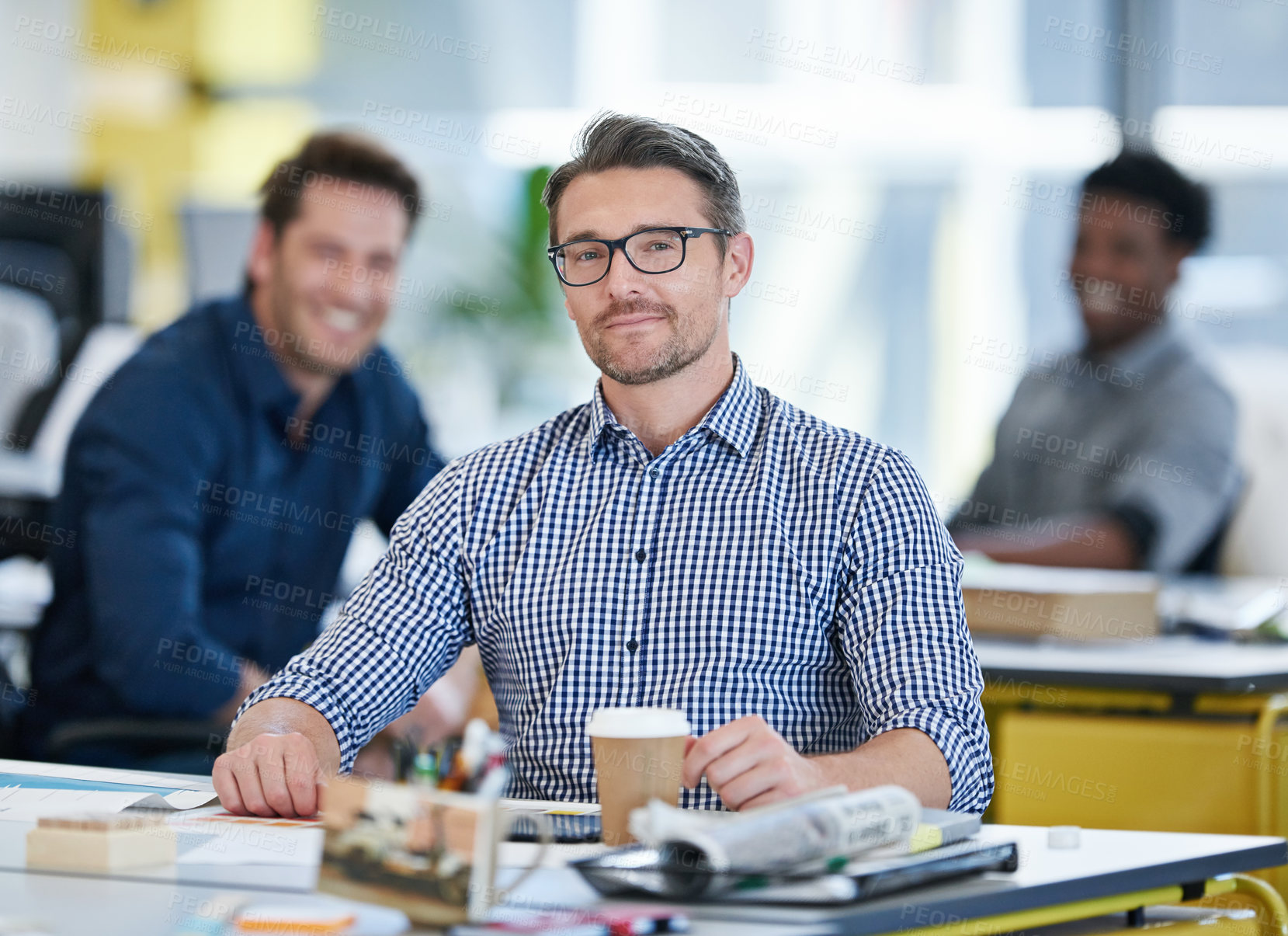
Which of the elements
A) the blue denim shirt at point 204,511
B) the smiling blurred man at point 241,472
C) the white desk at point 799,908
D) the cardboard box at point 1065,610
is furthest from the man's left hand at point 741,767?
the cardboard box at point 1065,610

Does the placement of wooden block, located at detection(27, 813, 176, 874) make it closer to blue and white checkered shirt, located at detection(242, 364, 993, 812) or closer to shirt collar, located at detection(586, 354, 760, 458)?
blue and white checkered shirt, located at detection(242, 364, 993, 812)

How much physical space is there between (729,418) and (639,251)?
0.76 ft

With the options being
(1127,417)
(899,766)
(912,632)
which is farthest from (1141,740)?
(1127,417)

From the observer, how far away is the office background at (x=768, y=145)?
5.01 meters

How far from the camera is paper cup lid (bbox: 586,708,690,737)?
1151 mm

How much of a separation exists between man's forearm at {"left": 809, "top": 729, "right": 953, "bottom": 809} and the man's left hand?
0.37 ft

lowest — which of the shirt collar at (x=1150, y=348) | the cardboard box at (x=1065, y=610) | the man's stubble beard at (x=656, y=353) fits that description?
the cardboard box at (x=1065, y=610)

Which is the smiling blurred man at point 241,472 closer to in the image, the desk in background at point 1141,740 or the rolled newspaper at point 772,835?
the desk in background at point 1141,740

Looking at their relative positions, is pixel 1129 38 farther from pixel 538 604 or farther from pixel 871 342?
pixel 538 604

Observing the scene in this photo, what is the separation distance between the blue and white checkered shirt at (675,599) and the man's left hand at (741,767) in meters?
0.31

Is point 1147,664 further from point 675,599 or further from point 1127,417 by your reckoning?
point 1127,417

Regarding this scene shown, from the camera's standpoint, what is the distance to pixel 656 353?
172cm

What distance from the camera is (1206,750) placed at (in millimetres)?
2338

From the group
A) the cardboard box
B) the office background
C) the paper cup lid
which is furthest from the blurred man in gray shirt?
the paper cup lid
